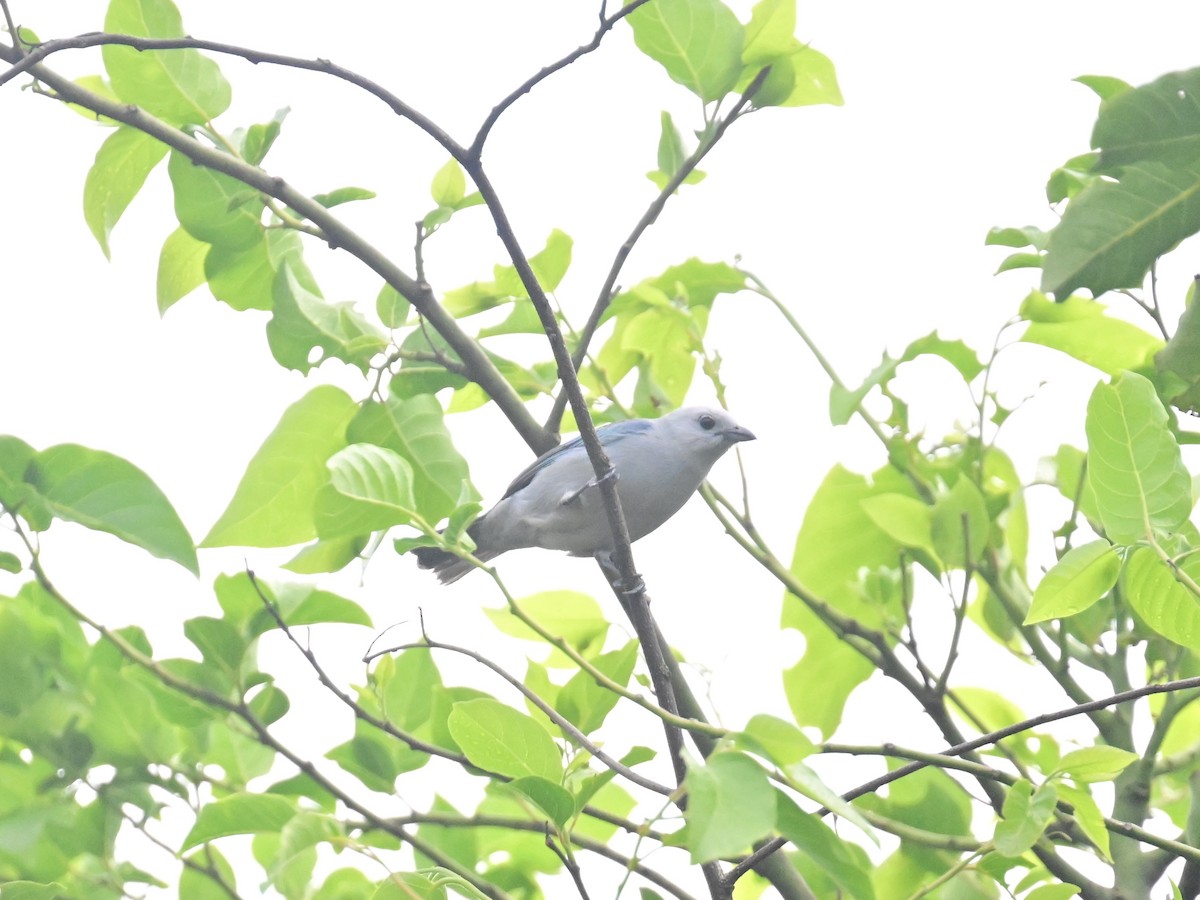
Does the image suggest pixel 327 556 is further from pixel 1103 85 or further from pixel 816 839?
pixel 1103 85

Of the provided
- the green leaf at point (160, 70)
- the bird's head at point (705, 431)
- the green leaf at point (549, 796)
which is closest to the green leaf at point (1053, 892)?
the green leaf at point (549, 796)

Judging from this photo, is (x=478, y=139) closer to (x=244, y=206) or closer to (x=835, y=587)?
(x=244, y=206)

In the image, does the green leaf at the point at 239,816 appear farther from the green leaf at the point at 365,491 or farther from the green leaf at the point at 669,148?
the green leaf at the point at 669,148

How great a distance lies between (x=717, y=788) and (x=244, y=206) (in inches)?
73.0

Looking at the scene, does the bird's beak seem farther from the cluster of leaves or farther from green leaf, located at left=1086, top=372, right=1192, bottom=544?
green leaf, located at left=1086, top=372, right=1192, bottom=544

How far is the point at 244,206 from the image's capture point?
110 inches

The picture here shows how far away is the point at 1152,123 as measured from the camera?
221 centimetres

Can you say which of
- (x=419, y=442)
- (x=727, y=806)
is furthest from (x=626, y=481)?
(x=727, y=806)

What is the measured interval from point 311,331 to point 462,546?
0.74 meters

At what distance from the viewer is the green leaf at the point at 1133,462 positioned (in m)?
1.84

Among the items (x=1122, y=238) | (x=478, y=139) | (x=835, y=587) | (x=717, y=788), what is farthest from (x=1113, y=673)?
(x=478, y=139)

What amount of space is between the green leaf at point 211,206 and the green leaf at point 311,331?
13cm

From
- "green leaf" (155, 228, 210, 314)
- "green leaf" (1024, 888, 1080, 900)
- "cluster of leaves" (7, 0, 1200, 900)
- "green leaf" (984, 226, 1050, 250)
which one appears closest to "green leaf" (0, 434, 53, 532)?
"cluster of leaves" (7, 0, 1200, 900)

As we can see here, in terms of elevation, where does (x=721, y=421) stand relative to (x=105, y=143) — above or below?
below
